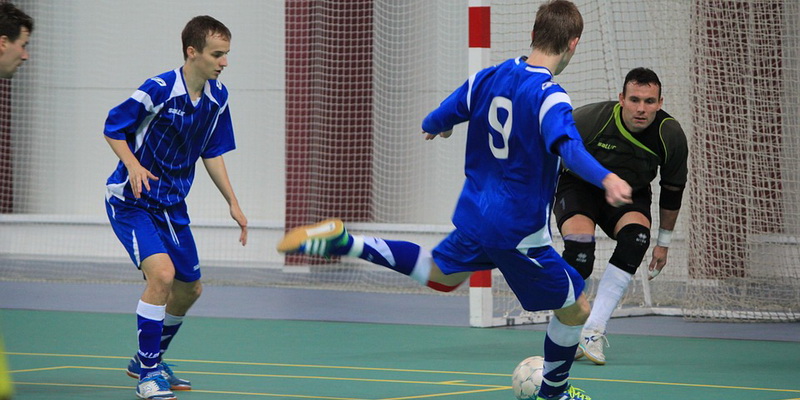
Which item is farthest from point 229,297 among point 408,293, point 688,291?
point 688,291

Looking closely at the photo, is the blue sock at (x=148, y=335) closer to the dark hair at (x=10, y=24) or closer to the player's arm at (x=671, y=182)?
the dark hair at (x=10, y=24)

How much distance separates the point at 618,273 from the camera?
20.5 ft

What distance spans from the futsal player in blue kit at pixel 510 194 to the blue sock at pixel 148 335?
1006 mm

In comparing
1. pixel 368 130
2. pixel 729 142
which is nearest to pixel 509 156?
pixel 729 142

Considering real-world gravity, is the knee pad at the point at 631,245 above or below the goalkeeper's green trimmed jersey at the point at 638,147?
below

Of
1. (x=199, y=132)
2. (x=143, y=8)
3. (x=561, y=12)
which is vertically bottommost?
(x=199, y=132)

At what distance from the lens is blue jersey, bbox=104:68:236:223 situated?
4.99m

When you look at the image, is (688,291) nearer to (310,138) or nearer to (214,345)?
(214,345)

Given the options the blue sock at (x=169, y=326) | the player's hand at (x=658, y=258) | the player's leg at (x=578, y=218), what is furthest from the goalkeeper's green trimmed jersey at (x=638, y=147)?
the blue sock at (x=169, y=326)

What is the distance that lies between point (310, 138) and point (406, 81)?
1.14 m

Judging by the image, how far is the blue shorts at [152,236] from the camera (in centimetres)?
494

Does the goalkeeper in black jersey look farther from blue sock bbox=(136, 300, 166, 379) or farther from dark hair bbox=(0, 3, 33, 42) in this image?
dark hair bbox=(0, 3, 33, 42)

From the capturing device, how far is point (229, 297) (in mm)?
9633

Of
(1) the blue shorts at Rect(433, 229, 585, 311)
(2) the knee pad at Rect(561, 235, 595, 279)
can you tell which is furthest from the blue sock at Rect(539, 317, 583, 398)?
(2) the knee pad at Rect(561, 235, 595, 279)
